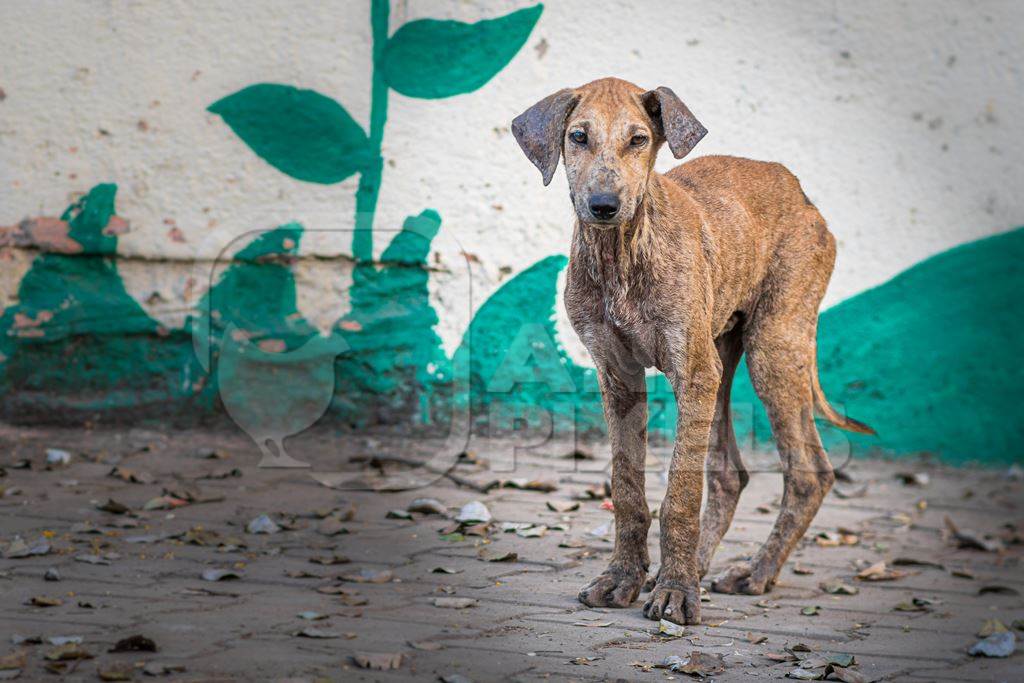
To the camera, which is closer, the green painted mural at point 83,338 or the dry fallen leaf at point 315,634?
the dry fallen leaf at point 315,634

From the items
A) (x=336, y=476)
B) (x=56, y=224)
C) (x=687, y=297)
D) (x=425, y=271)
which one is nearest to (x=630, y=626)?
(x=687, y=297)

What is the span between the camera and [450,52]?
649cm

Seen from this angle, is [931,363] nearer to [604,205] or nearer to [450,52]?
[450,52]

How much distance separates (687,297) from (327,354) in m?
3.16

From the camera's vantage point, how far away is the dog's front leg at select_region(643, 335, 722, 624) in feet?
12.5

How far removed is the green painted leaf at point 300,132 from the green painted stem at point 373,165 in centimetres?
6

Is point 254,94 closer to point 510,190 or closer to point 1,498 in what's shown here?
point 510,190

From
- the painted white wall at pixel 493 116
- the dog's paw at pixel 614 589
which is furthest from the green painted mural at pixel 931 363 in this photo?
the dog's paw at pixel 614 589

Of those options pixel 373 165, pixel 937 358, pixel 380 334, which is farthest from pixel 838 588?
pixel 373 165

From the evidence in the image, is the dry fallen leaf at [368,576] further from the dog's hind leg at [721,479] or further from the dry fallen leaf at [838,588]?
the dry fallen leaf at [838,588]

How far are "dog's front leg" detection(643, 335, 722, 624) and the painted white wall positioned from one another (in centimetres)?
274

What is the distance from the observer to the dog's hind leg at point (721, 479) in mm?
4488

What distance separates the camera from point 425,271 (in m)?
6.59

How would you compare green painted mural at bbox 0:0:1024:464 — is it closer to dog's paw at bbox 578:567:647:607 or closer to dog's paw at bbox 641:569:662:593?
dog's paw at bbox 641:569:662:593
